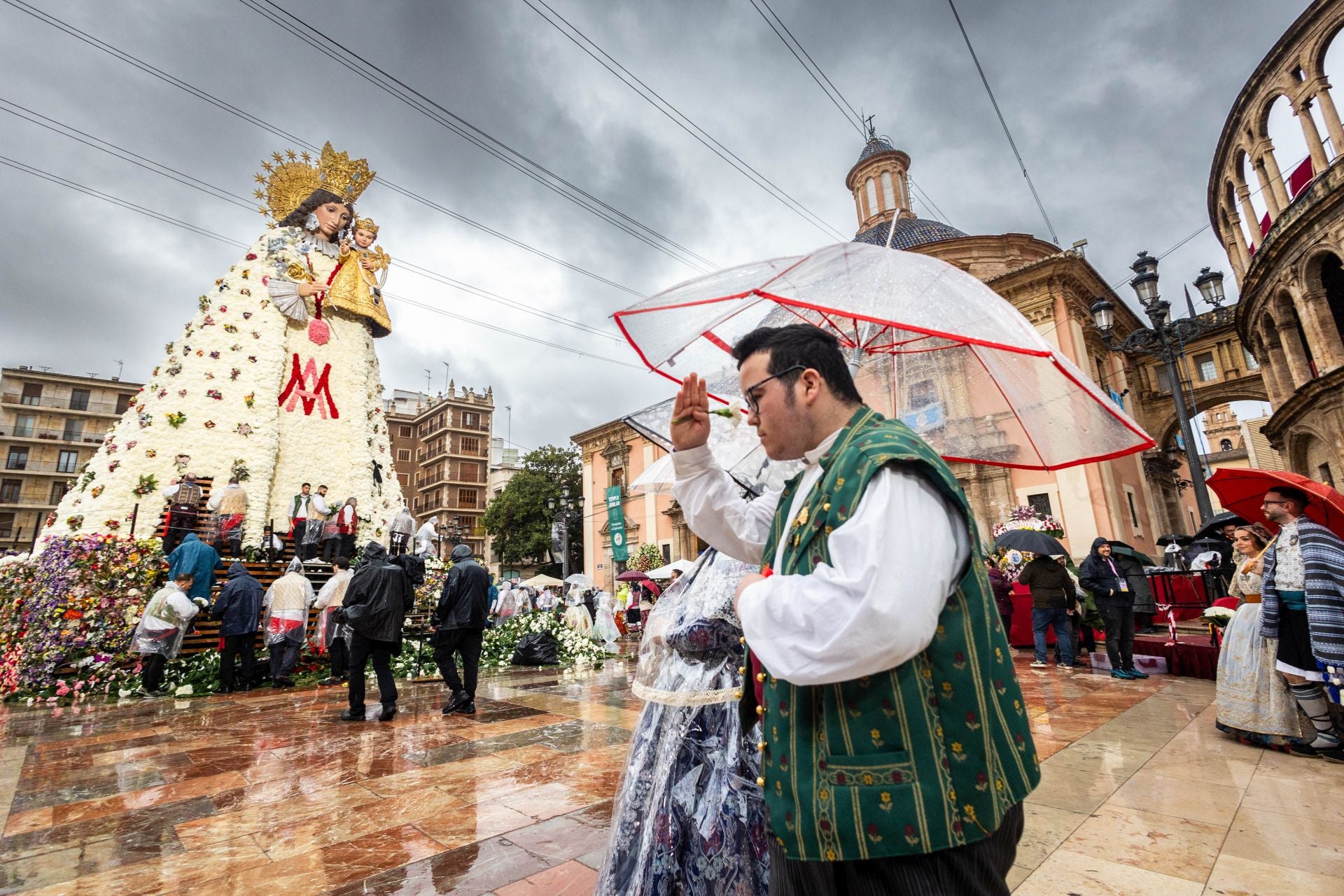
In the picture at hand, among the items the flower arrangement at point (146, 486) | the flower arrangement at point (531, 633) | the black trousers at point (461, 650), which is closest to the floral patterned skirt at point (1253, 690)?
the black trousers at point (461, 650)

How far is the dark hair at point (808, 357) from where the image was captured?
1394 mm

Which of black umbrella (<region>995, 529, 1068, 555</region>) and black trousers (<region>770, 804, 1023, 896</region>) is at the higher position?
black umbrella (<region>995, 529, 1068, 555</region>)

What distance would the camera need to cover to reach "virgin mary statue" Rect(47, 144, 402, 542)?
34.2ft

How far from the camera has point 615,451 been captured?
34.5 m

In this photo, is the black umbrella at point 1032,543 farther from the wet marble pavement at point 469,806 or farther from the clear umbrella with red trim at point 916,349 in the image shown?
the clear umbrella with red trim at point 916,349

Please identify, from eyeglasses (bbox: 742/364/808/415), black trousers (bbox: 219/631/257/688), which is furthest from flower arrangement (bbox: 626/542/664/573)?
eyeglasses (bbox: 742/364/808/415)

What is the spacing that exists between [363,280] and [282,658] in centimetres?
902

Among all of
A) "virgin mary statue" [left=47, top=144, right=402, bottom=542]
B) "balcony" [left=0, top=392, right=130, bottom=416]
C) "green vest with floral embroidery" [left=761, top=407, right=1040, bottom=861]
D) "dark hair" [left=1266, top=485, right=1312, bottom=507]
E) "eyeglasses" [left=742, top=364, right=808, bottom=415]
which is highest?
"balcony" [left=0, top=392, right=130, bottom=416]

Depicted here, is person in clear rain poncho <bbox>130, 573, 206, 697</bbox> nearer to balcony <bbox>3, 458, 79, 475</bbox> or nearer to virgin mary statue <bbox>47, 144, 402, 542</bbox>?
virgin mary statue <bbox>47, 144, 402, 542</bbox>

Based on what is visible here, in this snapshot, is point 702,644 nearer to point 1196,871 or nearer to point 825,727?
point 825,727

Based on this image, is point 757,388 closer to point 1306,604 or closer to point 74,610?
point 1306,604

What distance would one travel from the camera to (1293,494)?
3.83 meters

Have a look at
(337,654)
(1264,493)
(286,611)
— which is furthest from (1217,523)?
(286,611)

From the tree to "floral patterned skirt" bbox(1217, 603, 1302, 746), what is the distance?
34010 millimetres
